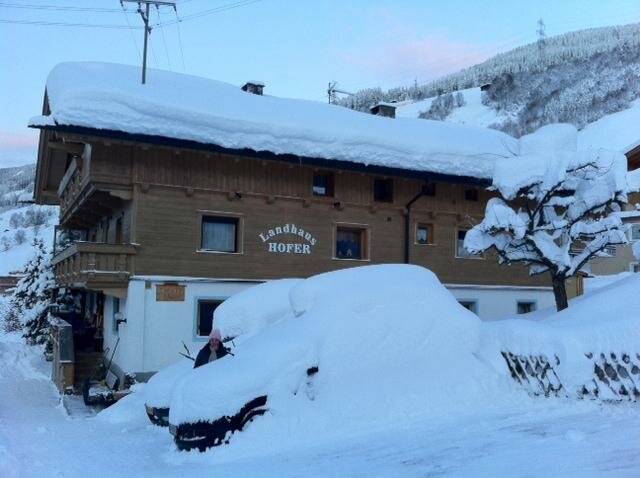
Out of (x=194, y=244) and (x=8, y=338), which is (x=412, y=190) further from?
(x=8, y=338)

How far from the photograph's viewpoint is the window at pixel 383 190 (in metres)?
20.5

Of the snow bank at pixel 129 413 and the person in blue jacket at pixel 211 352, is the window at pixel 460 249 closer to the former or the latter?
the snow bank at pixel 129 413

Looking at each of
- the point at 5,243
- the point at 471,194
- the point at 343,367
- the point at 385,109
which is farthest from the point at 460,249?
the point at 5,243

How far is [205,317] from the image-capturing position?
17219 mm

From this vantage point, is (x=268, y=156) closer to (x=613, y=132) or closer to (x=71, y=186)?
(x=71, y=186)

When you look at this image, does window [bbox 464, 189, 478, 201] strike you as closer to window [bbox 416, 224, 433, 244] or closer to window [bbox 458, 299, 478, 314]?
window [bbox 416, 224, 433, 244]

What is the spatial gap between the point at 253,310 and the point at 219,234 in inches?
270

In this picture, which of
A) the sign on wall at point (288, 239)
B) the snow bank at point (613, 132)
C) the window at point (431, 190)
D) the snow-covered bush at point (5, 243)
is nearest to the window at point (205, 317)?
the sign on wall at point (288, 239)

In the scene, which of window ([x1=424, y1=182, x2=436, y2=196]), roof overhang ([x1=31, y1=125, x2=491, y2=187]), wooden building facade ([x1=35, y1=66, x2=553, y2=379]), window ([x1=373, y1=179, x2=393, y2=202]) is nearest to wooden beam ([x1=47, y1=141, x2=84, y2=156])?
wooden building facade ([x1=35, y1=66, x2=553, y2=379])

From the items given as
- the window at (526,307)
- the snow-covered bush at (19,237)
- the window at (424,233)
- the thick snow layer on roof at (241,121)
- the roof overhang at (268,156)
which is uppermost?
the snow-covered bush at (19,237)

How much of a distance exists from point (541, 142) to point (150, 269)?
10278 millimetres

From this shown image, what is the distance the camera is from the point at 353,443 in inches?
308

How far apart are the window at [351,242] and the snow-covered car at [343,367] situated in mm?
10041

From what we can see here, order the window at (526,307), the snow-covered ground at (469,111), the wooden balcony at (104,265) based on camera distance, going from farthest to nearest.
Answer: the snow-covered ground at (469,111) → the window at (526,307) → the wooden balcony at (104,265)
